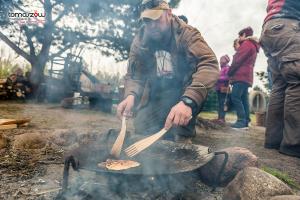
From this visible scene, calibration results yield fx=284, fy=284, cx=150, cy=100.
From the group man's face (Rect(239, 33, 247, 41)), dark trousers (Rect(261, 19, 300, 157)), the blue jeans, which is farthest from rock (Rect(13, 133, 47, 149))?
man's face (Rect(239, 33, 247, 41))

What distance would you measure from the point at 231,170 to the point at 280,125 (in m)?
1.86

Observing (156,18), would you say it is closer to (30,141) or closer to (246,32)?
(30,141)

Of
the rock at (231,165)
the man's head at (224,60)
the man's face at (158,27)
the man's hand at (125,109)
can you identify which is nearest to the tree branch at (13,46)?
the man's head at (224,60)

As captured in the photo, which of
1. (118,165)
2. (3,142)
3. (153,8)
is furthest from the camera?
(3,142)

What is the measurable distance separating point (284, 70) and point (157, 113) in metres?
1.64

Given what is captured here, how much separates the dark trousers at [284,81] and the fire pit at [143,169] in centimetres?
165

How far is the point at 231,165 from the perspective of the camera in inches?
90.5

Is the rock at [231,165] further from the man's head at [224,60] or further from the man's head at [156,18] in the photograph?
the man's head at [224,60]

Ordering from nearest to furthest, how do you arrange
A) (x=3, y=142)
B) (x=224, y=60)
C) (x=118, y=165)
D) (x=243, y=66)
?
(x=118, y=165)
(x=3, y=142)
(x=243, y=66)
(x=224, y=60)

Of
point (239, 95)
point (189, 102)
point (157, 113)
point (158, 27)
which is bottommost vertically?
point (157, 113)

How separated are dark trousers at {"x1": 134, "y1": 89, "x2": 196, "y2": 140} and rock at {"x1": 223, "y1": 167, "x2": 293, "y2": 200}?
147 cm

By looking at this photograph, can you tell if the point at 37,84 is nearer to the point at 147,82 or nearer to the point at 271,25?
the point at 147,82

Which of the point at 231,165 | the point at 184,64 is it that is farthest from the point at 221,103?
the point at 231,165

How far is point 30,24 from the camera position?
1048cm
